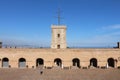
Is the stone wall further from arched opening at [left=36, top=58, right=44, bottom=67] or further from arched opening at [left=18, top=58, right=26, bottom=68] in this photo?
arched opening at [left=36, top=58, right=44, bottom=67]

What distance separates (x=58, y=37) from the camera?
170 feet

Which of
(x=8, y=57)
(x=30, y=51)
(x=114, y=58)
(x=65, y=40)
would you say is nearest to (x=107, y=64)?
(x=114, y=58)

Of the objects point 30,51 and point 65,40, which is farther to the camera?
point 65,40

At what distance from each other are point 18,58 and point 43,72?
34.7 ft

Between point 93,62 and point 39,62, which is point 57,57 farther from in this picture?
point 93,62

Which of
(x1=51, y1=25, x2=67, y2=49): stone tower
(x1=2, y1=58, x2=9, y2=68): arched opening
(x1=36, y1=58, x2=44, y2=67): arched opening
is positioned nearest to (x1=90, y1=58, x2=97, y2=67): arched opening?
(x1=51, y1=25, x2=67, y2=49): stone tower

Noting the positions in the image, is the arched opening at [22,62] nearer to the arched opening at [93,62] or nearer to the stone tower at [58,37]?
the stone tower at [58,37]

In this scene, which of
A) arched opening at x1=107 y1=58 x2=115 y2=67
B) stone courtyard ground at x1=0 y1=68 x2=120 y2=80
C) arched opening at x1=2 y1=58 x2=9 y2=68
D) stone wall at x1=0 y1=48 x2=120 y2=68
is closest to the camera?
stone courtyard ground at x1=0 y1=68 x2=120 y2=80

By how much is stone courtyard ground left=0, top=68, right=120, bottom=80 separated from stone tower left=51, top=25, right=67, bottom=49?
13118 millimetres

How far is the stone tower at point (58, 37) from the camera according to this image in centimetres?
5162

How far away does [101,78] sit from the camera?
3728cm

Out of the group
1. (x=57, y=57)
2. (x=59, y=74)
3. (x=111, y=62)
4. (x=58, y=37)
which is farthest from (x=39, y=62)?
(x=111, y=62)

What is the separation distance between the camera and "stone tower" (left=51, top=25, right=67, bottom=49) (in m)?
51.6

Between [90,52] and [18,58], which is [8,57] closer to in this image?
[18,58]
